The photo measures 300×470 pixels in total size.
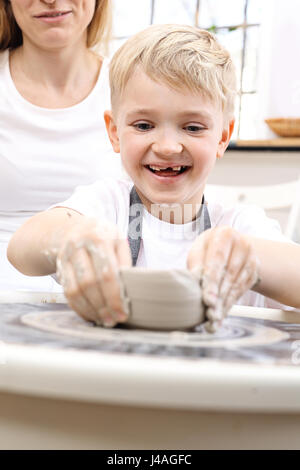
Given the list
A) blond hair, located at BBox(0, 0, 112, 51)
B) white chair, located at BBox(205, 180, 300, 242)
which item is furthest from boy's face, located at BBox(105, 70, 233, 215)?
white chair, located at BBox(205, 180, 300, 242)

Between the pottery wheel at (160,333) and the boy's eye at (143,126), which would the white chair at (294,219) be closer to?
the boy's eye at (143,126)

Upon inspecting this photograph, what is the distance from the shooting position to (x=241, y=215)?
1.16m

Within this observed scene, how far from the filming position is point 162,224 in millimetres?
1150

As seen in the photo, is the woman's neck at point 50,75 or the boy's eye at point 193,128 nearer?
the boy's eye at point 193,128

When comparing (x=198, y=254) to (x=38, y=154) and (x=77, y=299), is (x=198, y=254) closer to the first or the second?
(x=77, y=299)

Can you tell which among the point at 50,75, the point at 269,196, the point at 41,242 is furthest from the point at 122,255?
the point at 269,196

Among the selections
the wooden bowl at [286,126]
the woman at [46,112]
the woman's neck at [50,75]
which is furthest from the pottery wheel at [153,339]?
the wooden bowl at [286,126]

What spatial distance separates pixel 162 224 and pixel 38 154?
565 millimetres

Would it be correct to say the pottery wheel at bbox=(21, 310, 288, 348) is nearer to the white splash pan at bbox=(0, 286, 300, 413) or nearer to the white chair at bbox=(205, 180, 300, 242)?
the white splash pan at bbox=(0, 286, 300, 413)

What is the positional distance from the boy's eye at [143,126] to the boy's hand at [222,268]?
1.26 feet

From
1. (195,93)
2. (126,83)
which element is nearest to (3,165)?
(126,83)

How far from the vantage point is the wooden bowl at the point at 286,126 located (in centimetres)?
345

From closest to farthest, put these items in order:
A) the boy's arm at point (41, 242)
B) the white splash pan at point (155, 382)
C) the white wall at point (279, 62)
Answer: the white splash pan at point (155, 382)
the boy's arm at point (41, 242)
the white wall at point (279, 62)
